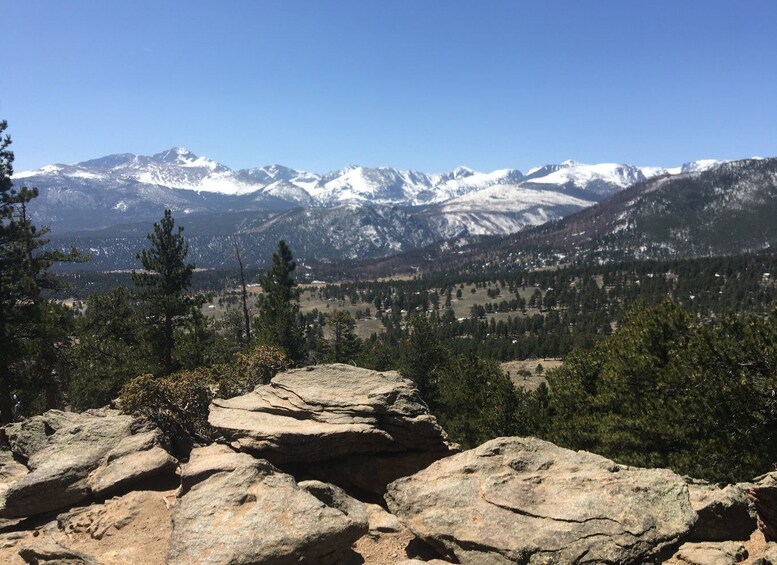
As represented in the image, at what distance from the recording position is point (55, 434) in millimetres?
23641

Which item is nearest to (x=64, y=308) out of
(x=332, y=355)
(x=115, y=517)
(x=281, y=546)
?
(x=115, y=517)

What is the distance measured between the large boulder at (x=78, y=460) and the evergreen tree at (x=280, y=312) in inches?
1189

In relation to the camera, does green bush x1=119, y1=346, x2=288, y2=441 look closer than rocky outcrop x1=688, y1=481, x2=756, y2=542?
No

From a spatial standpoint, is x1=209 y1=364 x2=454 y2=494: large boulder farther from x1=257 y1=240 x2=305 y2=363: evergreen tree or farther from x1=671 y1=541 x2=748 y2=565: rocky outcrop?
x1=257 y1=240 x2=305 y2=363: evergreen tree

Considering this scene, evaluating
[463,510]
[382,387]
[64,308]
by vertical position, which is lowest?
[463,510]

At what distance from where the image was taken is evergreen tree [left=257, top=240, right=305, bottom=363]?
196ft

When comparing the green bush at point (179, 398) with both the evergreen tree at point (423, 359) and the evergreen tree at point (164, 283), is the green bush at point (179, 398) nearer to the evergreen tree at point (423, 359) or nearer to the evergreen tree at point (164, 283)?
the evergreen tree at point (164, 283)

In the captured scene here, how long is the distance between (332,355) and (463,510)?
82.1 metres

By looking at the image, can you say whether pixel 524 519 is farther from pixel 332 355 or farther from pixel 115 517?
pixel 332 355

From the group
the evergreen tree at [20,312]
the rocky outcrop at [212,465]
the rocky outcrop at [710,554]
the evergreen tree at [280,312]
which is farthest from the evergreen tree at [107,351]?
the rocky outcrop at [710,554]

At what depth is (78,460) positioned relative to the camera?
2073 centimetres

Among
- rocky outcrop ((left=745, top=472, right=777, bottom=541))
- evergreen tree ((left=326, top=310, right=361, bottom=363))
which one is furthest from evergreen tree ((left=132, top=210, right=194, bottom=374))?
rocky outcrop ((left=745, top=472, right=777, bottom=541))

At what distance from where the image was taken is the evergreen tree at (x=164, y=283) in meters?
46.1

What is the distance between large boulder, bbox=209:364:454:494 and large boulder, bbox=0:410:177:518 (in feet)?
10.9
